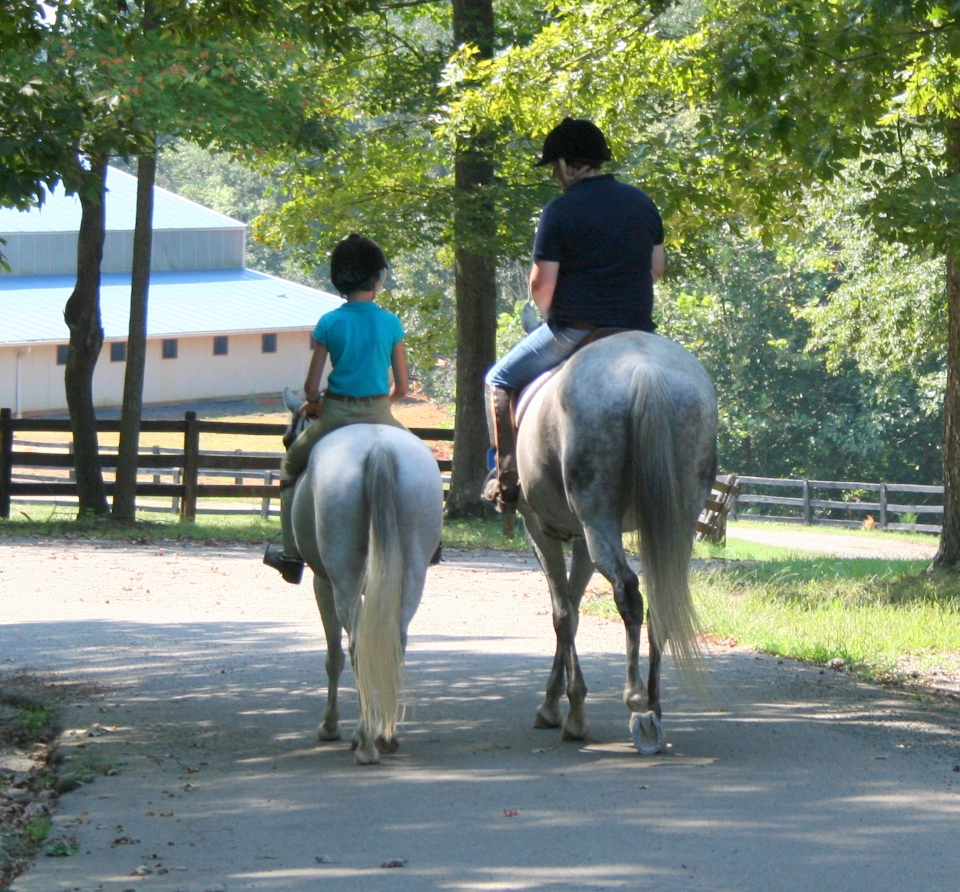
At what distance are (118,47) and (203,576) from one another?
6.87m

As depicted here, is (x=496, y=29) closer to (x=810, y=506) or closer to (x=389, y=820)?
(x=389, y=820)

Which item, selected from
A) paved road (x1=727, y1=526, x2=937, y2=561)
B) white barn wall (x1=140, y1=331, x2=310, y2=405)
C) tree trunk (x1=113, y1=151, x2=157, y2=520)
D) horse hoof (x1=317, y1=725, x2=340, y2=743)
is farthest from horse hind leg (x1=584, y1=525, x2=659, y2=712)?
white barn wall (x1=140, y1=331, x2=310, y2=405)

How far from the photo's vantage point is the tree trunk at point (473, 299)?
68.6ft

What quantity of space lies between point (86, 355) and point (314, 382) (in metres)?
13.9

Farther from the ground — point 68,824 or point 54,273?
point 54,273

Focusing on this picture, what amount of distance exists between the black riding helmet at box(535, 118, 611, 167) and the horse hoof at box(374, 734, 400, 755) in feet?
9.77

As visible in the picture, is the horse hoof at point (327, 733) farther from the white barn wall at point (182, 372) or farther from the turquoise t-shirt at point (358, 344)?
the white barn wall at point (182, 372)

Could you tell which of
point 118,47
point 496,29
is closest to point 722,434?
point 496,29

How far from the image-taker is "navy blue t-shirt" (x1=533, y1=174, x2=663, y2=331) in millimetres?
6863

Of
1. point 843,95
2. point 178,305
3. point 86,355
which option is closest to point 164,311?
point 178,305

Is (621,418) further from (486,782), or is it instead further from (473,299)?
(473,299)

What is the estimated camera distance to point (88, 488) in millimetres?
20516

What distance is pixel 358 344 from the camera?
7074mm

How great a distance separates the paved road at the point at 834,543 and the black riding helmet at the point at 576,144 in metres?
20.5
